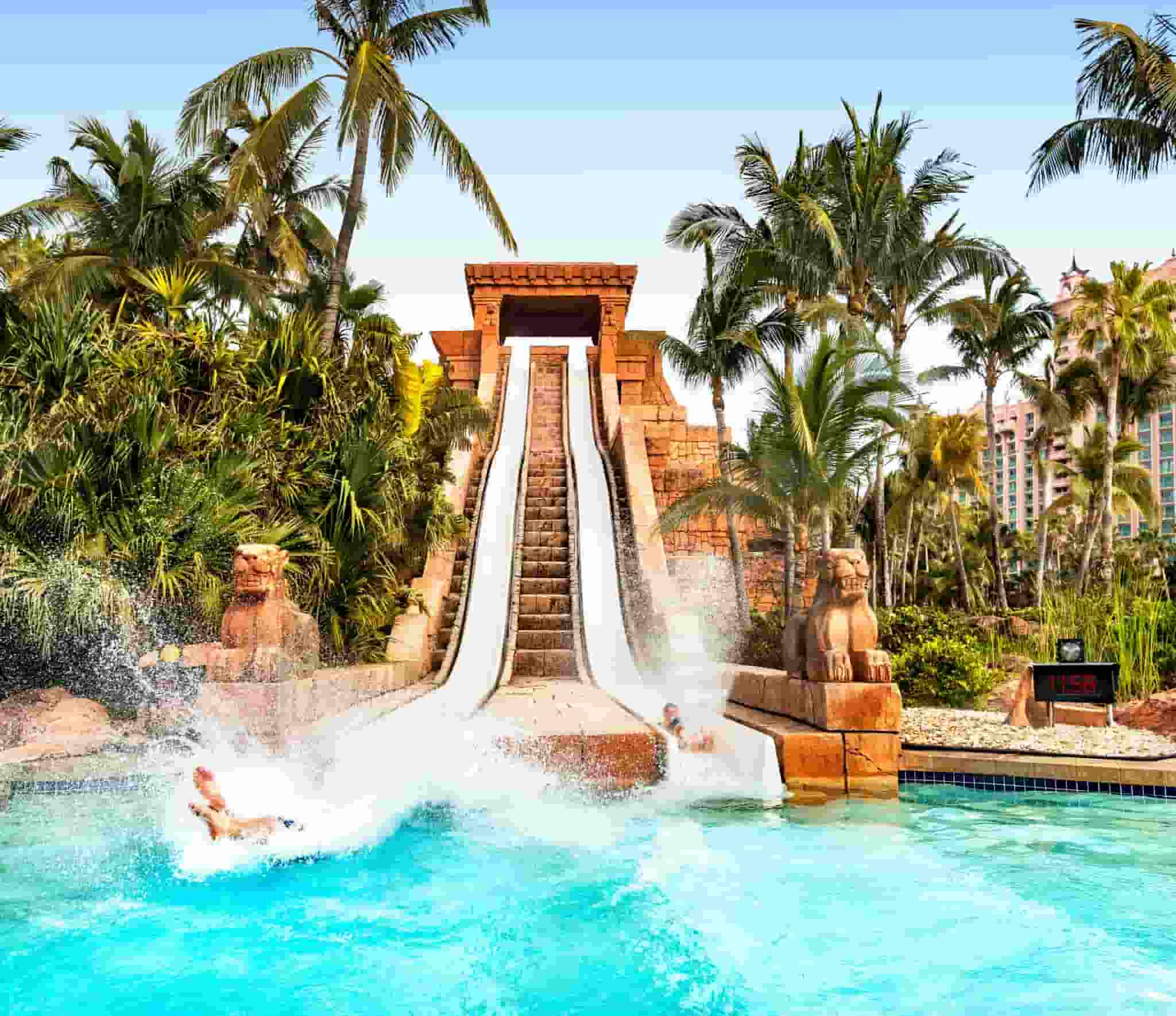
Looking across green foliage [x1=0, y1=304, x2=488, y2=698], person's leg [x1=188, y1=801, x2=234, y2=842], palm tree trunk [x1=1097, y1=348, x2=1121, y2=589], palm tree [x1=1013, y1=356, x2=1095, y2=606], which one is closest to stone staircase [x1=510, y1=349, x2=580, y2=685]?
green foliage [x1=0, y1=304, x2=488, y2=698]

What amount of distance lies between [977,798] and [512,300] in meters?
20.7

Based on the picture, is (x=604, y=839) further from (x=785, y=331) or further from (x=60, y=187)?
(x=60, y=187)

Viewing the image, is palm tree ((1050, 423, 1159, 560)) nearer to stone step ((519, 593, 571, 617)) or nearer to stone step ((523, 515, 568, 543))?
stone step ((523, 515, 568, 543))

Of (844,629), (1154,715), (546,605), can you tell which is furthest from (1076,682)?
(546,605)

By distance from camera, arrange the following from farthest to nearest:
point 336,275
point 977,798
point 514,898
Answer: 1. point 336,275
2. point 977,798
3. point 514,898

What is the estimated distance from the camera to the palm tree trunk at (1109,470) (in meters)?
20.4

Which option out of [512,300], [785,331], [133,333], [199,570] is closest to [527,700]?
[199,570]

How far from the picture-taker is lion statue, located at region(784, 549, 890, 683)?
24.6 ft

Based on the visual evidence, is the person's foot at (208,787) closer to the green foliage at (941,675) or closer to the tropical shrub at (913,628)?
the green foliage at (941,675)

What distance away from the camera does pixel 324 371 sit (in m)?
11.2

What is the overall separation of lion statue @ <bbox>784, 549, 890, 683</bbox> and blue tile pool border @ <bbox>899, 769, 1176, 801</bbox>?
2.51 feet

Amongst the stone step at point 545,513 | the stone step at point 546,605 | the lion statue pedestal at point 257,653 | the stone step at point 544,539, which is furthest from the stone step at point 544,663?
the lion statue pedestal at point 257,653

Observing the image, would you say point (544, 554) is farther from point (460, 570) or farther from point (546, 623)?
point (546, 623)

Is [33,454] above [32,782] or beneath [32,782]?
above
